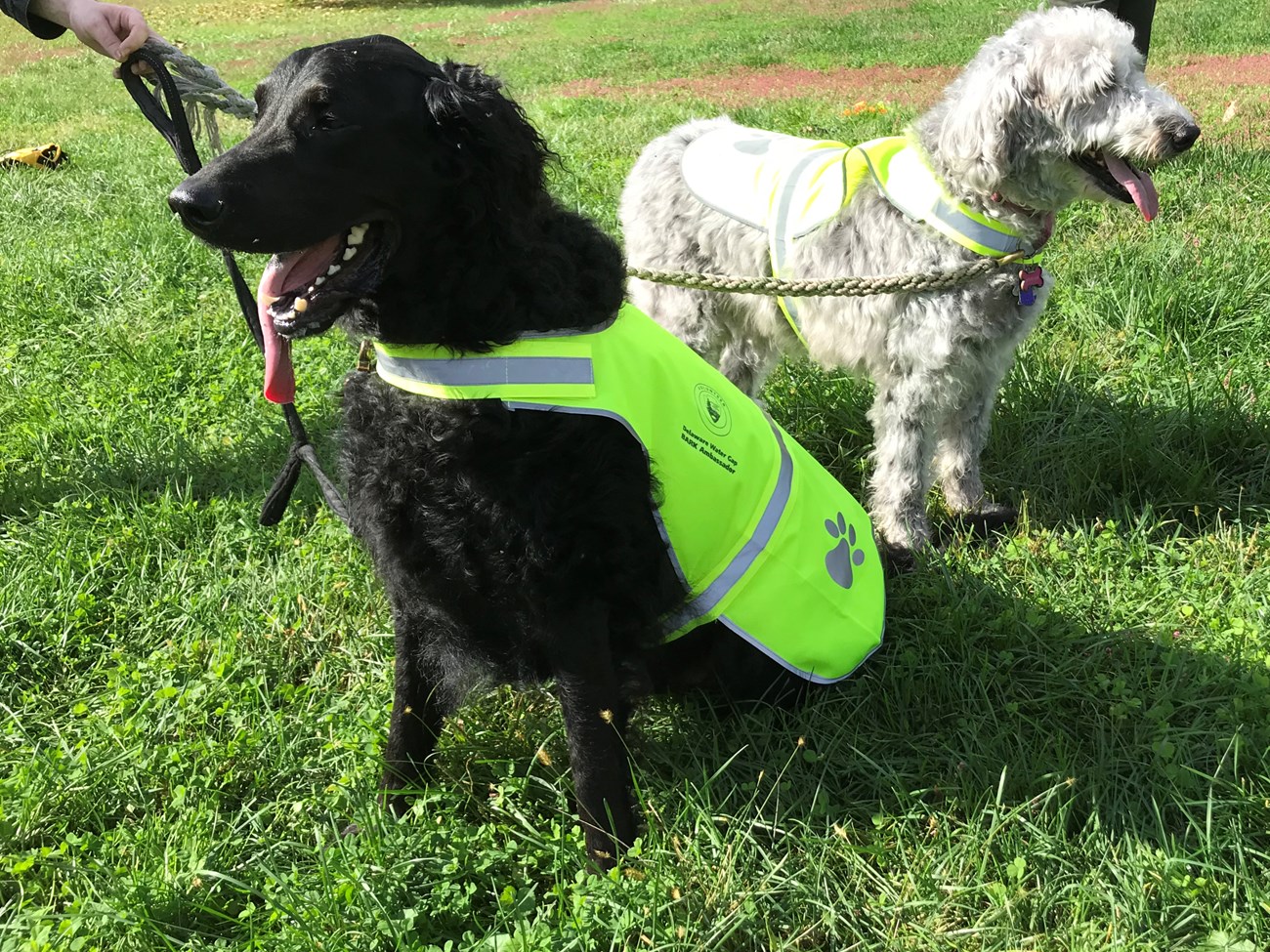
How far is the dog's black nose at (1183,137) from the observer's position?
2.82 m

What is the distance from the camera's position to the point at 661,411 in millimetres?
2002

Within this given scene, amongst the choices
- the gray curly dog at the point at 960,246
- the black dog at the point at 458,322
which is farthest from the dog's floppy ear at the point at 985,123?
the black dog at the point at 458,322

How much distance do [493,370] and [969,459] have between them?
2.35 metres

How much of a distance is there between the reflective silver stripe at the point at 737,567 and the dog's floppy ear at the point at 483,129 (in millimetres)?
1004

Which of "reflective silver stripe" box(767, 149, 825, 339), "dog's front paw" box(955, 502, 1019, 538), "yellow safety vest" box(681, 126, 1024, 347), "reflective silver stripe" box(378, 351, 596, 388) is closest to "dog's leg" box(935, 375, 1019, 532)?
"dog's front paw" box(955, 502, 1019, 538)

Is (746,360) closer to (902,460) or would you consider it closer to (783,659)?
(902,460)

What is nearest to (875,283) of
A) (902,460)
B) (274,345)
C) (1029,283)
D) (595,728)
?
(1029,283)

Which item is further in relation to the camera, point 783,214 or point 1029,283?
point 783,214

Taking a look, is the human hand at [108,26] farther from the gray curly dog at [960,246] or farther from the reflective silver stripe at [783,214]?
the reflective silver stripe at [783,214]

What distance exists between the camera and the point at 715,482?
212 centimetres

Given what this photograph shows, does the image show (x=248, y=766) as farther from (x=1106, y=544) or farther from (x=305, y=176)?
(x=1106, y=544)

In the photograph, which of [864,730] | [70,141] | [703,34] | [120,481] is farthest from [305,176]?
[703,34]

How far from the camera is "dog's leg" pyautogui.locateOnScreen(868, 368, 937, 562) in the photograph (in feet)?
10.6

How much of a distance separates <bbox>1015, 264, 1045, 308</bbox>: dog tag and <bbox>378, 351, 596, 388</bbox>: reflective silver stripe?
193cm
